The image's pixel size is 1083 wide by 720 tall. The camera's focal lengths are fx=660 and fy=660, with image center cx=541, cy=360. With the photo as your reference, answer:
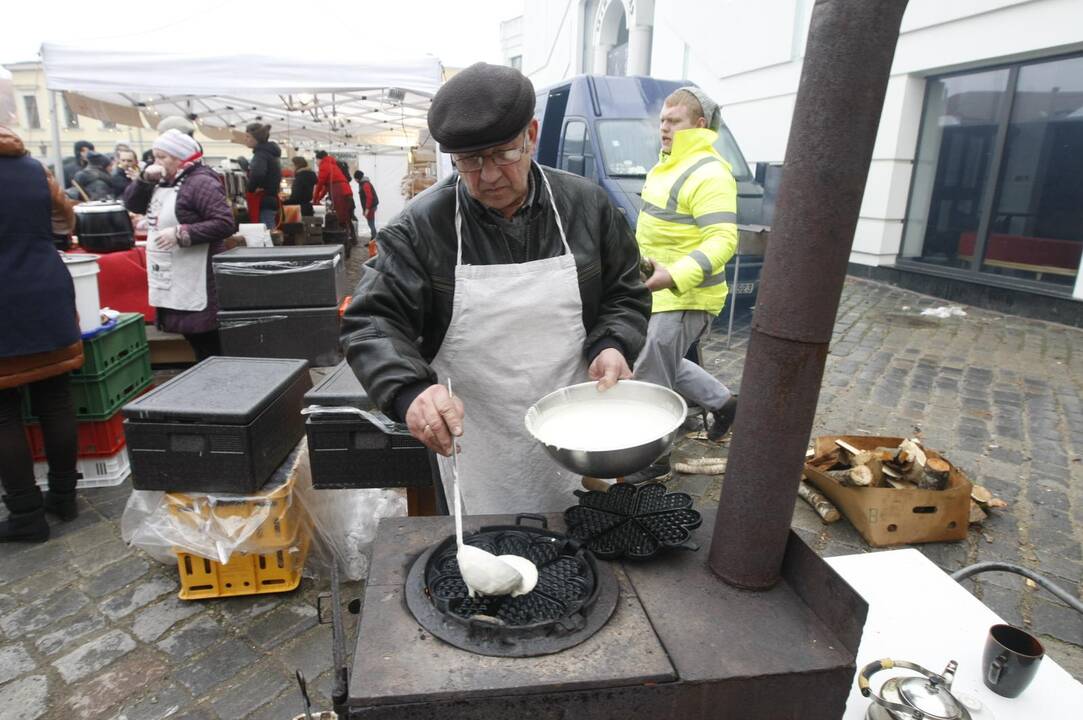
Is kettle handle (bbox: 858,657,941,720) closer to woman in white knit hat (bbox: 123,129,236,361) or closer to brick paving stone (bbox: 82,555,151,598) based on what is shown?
brick paving stone (bbox: 82,555,151,598)

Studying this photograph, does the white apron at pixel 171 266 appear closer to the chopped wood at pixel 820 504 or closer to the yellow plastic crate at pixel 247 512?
the yellow plastic crate at pixel 247 512

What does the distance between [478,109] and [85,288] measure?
9.79 ft

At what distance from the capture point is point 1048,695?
5.05ft

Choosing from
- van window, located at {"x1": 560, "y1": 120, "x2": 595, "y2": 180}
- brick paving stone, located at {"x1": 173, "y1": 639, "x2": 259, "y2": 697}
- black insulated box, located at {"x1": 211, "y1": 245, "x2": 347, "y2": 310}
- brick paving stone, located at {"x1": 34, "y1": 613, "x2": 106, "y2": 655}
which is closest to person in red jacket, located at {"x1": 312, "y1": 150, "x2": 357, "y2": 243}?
van window, located at {"x1": 560, "y1": 120, "x2": 595, "y2": 180}

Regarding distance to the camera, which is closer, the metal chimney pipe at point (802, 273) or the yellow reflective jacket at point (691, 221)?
the metal chimney pipe at point (802, 273)

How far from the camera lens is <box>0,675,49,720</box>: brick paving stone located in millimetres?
2184

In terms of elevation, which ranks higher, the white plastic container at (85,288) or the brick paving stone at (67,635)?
the white plastic container at (85,288)

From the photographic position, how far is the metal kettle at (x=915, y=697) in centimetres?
137

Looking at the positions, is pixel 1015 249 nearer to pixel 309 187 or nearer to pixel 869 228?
pixel 869 228

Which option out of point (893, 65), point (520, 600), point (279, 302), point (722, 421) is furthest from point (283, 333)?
point (893, 65)

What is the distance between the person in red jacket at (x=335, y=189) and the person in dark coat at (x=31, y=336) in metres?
9.11

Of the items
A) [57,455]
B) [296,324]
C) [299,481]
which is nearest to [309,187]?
[296,324]

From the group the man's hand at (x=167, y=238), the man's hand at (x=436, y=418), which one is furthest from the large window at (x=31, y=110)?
the man's hand at (x=436, y=418)

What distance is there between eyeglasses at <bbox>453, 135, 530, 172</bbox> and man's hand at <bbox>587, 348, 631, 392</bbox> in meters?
0.60
